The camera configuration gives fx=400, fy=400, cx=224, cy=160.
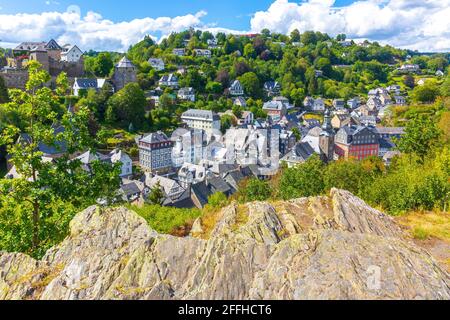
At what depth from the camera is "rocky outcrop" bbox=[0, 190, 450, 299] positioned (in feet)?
17.1

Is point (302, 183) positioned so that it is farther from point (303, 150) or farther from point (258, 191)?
point (303, 150)

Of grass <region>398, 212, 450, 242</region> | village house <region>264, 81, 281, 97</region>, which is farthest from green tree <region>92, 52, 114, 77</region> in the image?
grass <region>398, 212, 450, 242</region>

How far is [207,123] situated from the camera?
65.9 metres

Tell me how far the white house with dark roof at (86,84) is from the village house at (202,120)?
1435cm

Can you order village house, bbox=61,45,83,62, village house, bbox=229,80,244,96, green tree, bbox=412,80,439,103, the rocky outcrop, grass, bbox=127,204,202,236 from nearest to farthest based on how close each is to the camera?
the rocky outcrop < grass, bbox=127,204,202,236 < village house, bbox=61,45,83,62 < green tree, bbox=412,80,439,103 < village house, bbox=229,80,244,96

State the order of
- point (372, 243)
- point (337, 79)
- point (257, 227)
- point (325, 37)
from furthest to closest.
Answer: point (325, 37), point (337, 79), point (257, 227), point (372, 243)

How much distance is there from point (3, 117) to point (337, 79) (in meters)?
96.2

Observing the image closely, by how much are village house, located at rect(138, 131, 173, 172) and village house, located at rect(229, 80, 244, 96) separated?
38421mm

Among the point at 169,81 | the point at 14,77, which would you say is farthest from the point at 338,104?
the point at 14,77

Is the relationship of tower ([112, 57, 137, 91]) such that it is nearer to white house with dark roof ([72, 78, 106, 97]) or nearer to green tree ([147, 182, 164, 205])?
white house with dark roof ([72, 78, 106, 97])

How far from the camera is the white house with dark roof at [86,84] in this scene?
62741 millimetres
